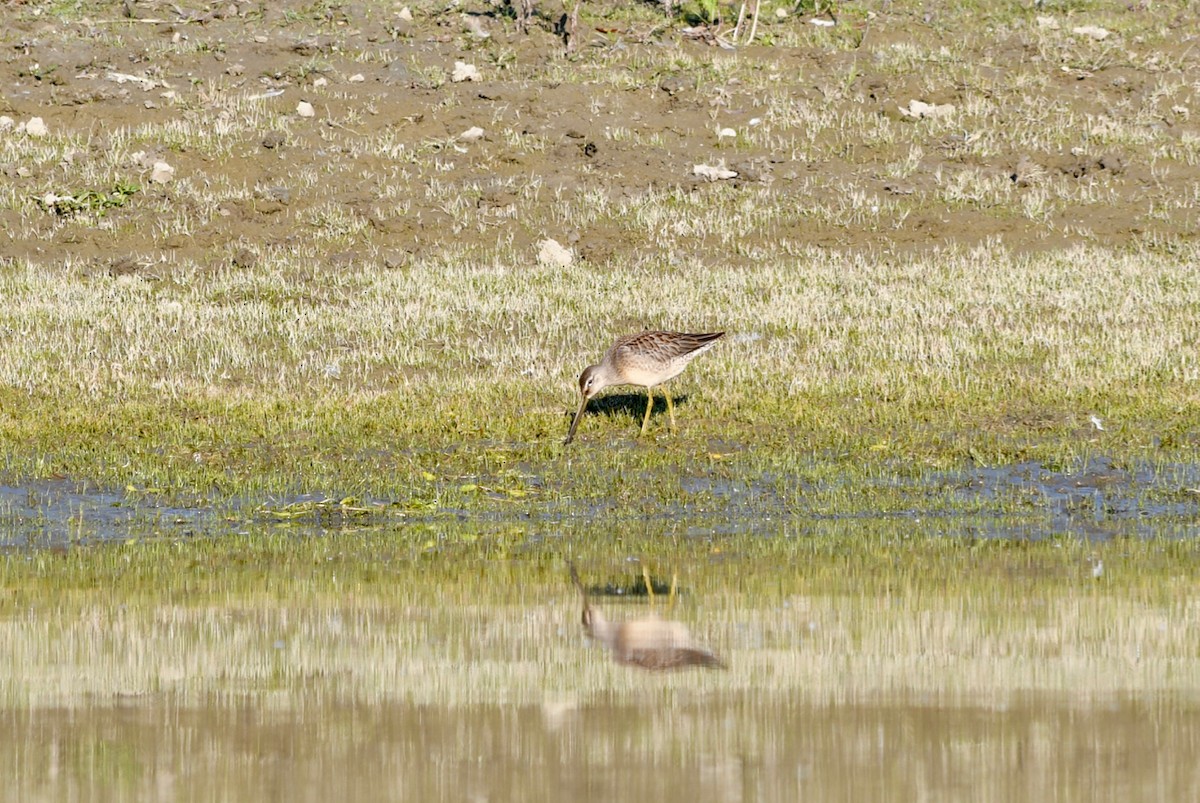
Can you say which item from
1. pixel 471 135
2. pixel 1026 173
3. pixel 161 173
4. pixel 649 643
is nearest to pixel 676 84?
pixel 471 135

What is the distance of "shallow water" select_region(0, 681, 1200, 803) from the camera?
21.4ft

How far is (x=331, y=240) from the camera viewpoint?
2350cm

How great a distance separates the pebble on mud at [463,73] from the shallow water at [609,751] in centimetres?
2240

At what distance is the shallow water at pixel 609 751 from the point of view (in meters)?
6.51

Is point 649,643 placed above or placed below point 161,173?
above

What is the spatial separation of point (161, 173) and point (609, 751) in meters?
20.0

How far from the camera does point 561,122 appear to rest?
90.4 feet

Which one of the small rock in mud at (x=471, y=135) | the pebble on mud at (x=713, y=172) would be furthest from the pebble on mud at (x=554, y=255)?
the small rock in mud at (x=471, y=135)

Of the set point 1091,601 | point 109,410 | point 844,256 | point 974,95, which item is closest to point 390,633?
point 1091,601

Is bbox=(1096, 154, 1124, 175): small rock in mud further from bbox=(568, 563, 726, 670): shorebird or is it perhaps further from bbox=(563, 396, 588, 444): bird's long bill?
bbox=(568, 563, 726, 670): shorebird

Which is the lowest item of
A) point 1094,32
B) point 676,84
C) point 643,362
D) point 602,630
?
point 676,84

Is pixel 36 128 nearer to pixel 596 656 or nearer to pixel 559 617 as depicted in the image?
pixel 559 617

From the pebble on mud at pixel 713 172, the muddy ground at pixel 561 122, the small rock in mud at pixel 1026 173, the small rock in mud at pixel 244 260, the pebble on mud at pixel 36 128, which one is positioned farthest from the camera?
the pebble on mud at pixel 36 128

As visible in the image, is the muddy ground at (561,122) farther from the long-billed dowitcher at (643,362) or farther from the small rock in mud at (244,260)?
the long-billed dowitcher at (643,362)
